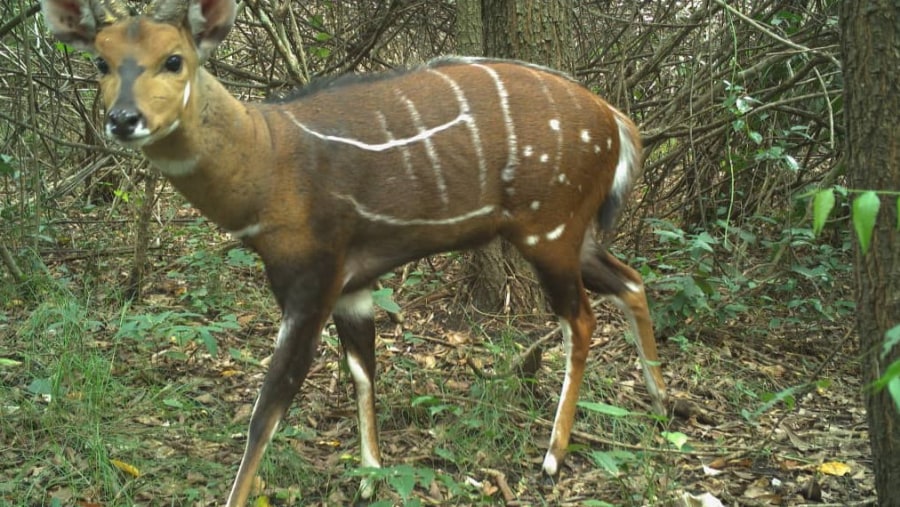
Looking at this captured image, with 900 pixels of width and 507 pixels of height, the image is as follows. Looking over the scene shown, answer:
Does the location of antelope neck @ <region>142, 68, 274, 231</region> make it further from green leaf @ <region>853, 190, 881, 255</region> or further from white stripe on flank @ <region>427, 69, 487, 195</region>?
green leaf @ <region>853, 190, 881, 255</region>

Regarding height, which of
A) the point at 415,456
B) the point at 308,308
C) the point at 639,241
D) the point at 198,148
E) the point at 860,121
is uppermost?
the point at 860,121

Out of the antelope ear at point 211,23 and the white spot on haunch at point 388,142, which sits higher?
the antelope ear at point 211,23

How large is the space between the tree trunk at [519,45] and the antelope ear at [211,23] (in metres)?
1.98

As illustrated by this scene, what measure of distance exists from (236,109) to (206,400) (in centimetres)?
166

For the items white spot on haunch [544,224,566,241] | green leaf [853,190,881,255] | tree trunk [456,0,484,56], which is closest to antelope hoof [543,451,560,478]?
white spot on haunch [544,224,566,241]

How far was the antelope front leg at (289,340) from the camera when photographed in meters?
3.51

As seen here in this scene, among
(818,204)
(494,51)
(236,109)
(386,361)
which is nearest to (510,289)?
(386,361)

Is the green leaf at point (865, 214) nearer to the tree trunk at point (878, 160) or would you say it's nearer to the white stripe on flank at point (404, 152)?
the tree trunk at point (878, 160)

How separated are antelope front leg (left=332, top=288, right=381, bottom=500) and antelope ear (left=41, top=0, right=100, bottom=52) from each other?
1.48 metres

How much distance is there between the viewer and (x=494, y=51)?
16.9 ft

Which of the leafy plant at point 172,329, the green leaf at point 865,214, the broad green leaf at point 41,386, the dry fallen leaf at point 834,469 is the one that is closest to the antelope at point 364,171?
the leafy plant at point 172,329

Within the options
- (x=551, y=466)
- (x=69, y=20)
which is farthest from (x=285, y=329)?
(x=69, y=20)

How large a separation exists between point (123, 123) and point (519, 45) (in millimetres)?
2659

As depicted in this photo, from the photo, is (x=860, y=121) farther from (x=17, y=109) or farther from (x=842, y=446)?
(x=17, y=109)
